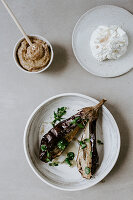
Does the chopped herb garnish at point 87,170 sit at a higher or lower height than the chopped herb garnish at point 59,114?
lower

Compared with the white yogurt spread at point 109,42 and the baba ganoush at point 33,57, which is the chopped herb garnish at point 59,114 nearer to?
the baba ganoush at point 33,57

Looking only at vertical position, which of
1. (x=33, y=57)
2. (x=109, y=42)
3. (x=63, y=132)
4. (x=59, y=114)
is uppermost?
(x=33, y=57)

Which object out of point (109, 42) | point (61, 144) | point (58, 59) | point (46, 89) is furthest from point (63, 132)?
point (109, 42)

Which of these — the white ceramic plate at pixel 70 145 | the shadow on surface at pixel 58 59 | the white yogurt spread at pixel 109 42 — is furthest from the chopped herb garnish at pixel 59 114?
the white yogurt spread at pixel 109 42

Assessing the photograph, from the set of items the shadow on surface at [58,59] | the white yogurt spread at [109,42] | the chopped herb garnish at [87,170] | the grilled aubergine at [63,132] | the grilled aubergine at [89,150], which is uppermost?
the shadow on surface at [58,59]

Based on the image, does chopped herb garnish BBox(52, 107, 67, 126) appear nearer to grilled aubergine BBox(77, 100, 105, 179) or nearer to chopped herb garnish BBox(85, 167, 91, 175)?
grilled aubergine BBox(77, 100, 105, 179)

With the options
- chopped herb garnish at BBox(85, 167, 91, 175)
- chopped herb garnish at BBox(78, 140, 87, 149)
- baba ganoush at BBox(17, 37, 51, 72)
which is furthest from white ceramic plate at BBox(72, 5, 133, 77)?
chopped herb garnish at BBox(85, 167, 91, 175)

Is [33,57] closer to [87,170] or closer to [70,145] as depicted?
[70,145]

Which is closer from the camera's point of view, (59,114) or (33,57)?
(33,57)
